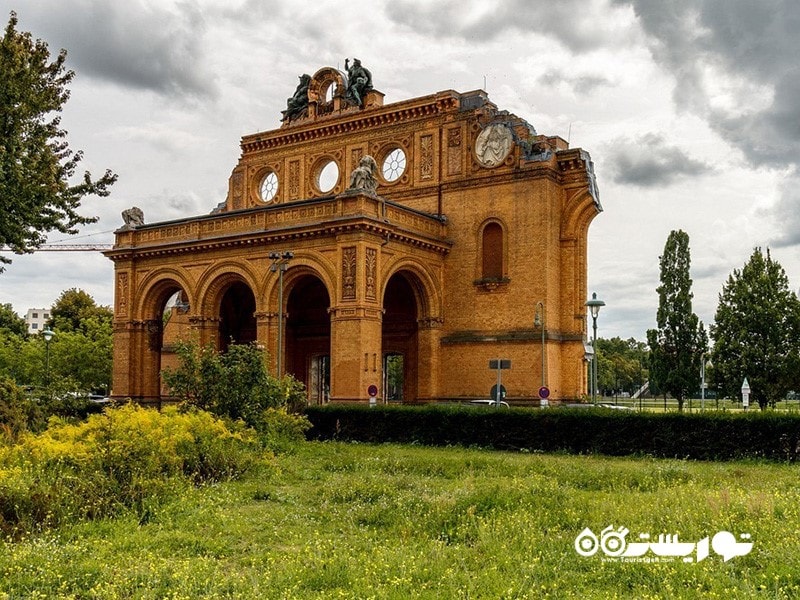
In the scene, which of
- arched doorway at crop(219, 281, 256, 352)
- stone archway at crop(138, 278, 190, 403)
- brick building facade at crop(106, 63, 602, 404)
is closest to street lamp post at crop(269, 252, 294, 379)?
brick building facade at crop(106, 63, 602, 404)

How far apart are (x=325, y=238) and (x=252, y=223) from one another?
3894 mm

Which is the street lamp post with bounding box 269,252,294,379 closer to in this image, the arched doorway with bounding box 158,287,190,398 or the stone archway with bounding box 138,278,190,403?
the stone archway with bounding box 138,278,190,403

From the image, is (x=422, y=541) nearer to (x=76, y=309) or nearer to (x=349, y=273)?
(x=349, y=273)

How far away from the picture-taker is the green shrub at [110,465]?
32.8ft

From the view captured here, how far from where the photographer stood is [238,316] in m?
37.9

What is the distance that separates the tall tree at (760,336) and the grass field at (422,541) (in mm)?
28599

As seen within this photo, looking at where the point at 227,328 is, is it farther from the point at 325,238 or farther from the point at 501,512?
the point at 501,512

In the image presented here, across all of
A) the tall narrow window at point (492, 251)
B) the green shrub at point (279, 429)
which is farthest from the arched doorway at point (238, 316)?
the green shrub at point (279, 429)

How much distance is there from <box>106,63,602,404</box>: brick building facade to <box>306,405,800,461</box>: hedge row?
661 centimetres

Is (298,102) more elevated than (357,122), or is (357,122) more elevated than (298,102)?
(298,102)

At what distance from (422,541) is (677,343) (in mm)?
34890

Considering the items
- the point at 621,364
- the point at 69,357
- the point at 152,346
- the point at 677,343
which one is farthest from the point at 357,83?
the point at 621,364

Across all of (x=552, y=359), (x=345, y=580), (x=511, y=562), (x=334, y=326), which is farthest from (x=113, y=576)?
(x=552, y=359)

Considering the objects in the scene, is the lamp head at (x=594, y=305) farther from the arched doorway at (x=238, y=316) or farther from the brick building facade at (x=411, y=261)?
the arched doorway at (x=238, y=316)
